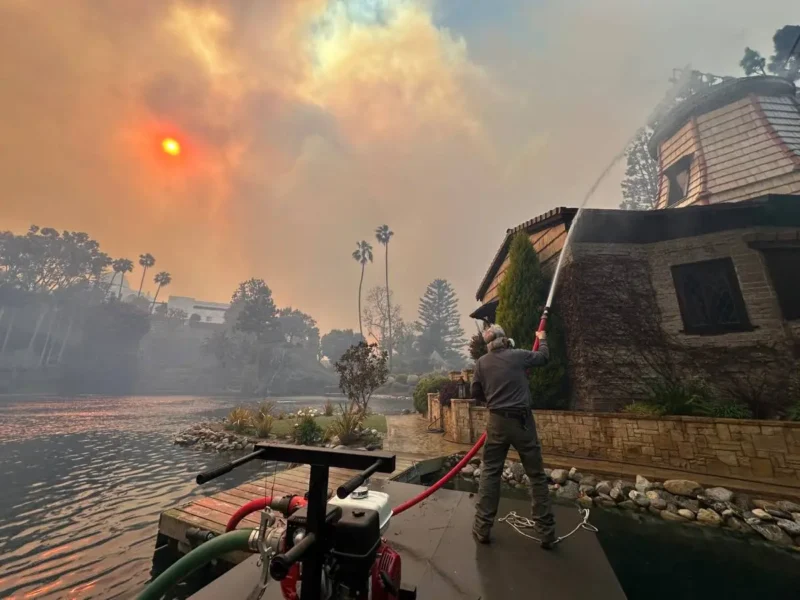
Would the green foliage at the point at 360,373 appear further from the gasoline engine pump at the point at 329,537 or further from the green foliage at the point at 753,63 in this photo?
the green foliage at the point at 753,63

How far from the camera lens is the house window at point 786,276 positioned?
787 cm

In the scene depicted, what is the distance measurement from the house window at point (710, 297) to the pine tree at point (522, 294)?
362cm

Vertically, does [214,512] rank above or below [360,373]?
below

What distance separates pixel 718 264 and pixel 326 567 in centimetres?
1189

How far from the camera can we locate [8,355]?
1677 inches

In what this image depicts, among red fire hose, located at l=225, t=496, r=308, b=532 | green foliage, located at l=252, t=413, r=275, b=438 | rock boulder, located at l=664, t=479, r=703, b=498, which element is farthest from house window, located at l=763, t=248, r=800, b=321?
green foliage, located at l=252, t=413, r=275, b=438

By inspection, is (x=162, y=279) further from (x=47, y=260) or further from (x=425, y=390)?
(x=425, y=390)

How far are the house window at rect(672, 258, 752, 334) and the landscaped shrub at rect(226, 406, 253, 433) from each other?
585 inches

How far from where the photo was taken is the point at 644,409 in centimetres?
743

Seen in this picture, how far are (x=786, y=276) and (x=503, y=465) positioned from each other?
10.3 m

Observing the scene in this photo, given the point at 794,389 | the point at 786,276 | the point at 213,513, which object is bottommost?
the point at 213,513

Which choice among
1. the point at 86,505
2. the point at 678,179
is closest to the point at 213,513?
the point at 86,505

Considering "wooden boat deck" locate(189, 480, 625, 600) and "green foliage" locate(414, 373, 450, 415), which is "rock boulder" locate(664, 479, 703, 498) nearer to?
"wooden boat deck" locate(189, 480, 625, 600)

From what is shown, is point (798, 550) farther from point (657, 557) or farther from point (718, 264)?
point (718, 264)
